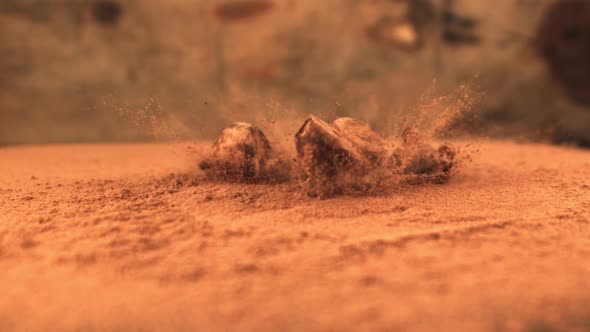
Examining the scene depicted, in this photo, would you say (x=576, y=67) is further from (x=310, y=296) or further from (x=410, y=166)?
(x=310, y=296)

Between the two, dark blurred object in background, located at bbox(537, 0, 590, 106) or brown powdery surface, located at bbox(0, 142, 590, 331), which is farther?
dark blurred object in background, located at bbox(537, 0, 590, 106)

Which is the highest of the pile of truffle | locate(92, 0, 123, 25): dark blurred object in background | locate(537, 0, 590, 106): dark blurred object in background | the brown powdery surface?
locate(92, 0, 123, 25): dark blurred object in background

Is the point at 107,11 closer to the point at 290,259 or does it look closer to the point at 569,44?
the point at 290,259

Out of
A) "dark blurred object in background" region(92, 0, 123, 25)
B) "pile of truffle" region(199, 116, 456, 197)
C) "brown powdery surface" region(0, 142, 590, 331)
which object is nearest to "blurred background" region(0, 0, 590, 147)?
"dark blurred object in background" region(92, 0, 123, 25)

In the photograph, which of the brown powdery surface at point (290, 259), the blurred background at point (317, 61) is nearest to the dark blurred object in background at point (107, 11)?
the blurred background at point (317, 61)

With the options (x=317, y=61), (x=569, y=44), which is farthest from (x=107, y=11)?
(x=569, y=44)

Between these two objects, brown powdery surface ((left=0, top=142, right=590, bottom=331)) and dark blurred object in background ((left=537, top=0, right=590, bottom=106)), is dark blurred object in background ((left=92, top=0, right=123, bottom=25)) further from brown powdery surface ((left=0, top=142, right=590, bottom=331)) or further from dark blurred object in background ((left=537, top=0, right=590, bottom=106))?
dark blurred object in background ((left=537, top=0, right=590, bottom=106))

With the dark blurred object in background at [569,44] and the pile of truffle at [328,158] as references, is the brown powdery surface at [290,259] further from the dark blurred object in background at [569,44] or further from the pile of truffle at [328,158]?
the dark blurred object in background at [569,44]
